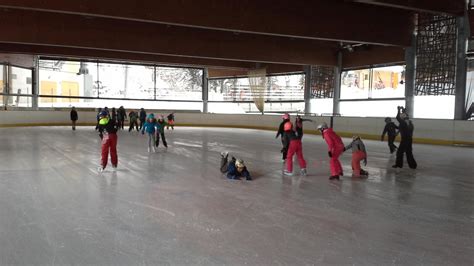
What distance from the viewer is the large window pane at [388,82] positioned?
21.7 meters

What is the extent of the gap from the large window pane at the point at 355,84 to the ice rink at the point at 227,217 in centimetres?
1589

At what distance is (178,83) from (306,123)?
12639 mm

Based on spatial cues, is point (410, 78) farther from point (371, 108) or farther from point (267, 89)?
point (267, 89)

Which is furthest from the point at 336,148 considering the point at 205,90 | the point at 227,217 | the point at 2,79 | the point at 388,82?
the point at 205,90

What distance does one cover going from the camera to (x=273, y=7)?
15.5m

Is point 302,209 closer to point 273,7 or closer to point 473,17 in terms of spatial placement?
point 273,7

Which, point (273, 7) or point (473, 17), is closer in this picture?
point (273, 7)

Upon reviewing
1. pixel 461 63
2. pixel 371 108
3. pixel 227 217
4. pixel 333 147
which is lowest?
pixel 227 217

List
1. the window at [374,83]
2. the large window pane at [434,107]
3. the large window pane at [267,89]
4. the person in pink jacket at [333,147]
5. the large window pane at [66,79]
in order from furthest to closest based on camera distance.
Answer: the large window pane at [267,89], the large window pane at [66,79], the window at [374,83], the large window pane at [434,107], the person in pink jacket at [333,147]

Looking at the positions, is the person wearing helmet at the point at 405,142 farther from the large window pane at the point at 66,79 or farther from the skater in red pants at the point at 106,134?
the large window pane at the point at 66,79

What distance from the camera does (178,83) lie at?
3291cm

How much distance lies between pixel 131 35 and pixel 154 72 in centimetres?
1244

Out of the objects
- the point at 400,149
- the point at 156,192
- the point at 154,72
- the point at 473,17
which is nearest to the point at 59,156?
the point at 156,192

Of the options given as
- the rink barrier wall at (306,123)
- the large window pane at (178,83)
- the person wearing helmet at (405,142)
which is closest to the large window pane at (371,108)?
the rink barrier wall at (306,123)
